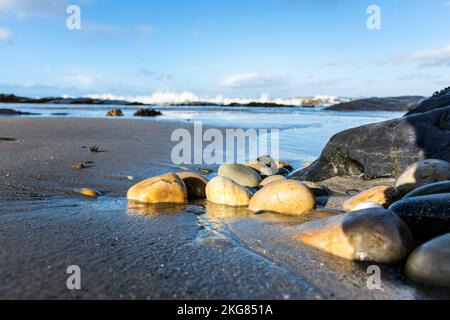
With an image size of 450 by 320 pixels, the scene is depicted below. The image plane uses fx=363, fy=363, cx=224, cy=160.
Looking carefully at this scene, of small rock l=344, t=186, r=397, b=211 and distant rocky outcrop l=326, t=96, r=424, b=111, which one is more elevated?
distant rocky outcrop l=326, t=96, r=424, b=111

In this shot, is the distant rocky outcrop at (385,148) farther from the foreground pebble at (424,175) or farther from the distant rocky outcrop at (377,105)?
the distant rocky outcrop at (377,105)

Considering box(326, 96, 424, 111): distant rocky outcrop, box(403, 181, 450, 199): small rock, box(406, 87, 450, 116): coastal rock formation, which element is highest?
box(326, 96, 424, 111): distant rocky outcrop

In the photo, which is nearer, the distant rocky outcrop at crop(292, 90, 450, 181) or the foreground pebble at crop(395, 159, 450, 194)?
the foreground pebble at crop(395, 159, 450, 194)

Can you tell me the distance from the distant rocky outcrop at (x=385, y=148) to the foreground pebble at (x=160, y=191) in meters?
2.44

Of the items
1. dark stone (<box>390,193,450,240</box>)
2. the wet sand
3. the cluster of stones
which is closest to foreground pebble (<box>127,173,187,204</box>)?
the cluster of stones

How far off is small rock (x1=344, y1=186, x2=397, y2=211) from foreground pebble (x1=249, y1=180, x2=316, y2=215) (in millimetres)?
437

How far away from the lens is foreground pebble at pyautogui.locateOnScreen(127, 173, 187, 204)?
357 centimetres

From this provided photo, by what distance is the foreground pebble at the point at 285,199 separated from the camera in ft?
10.9

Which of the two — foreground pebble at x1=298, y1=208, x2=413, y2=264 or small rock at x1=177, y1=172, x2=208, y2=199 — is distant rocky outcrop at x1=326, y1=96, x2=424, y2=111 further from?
foreground pebble at x1=298, y1=208, x2=413, y2=264

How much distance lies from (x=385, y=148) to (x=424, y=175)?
131 cm

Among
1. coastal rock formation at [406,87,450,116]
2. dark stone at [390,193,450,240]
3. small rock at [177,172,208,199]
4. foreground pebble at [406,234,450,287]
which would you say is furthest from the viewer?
coastal rock formation at [406,87,450,116]

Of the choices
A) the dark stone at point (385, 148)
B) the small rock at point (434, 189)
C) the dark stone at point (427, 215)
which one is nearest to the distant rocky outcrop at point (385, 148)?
the dark stone at point (385, 148)
